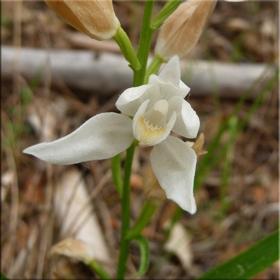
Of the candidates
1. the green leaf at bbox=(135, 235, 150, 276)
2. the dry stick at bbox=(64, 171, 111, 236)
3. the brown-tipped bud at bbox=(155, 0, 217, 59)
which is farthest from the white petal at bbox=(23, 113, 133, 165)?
the dry stick at bbox=(64, 171, 111, 236)

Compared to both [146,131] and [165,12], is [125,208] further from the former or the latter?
[165,12]

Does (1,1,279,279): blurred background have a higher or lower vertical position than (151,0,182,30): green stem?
lower

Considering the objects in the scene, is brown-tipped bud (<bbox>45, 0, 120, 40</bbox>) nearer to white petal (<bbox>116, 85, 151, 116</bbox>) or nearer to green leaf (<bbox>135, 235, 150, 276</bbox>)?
white petal (<bbox>116, 85, 151, 116</bbox>)

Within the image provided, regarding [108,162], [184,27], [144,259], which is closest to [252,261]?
[144,259]

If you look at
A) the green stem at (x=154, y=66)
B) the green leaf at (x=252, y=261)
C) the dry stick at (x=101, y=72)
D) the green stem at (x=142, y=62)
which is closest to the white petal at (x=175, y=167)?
the green stem at (x=142, y=62)

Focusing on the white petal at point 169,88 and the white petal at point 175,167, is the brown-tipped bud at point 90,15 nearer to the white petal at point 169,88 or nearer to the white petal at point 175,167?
the white petal at point 169,88

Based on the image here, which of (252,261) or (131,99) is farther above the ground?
(131,99)
